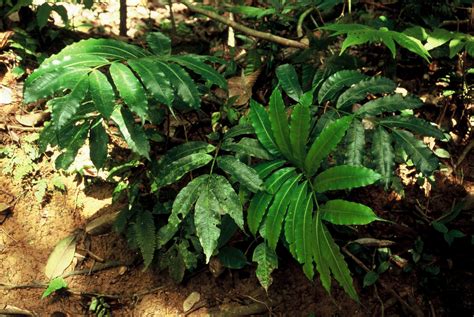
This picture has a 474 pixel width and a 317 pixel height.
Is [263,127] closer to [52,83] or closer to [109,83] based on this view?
[109,83]

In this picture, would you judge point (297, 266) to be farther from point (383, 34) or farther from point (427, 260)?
point (383, 34)

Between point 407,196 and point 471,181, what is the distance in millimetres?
457

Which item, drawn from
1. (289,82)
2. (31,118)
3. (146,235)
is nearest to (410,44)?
(289,82)

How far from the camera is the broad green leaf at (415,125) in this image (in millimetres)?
2135

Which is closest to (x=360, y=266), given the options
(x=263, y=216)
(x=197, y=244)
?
(x=263, y=216)

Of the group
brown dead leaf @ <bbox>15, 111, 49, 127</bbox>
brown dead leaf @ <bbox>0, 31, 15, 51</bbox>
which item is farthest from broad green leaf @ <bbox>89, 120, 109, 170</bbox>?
brown dead leaf @ <bbox>0, 31, 15, 51</bbox>

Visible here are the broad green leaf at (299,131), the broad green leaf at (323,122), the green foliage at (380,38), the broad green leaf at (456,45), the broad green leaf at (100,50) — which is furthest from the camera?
the broad green leaf at (456,45)

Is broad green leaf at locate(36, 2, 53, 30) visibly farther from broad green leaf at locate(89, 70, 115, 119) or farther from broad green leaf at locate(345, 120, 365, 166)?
broad green leaf at locate(345, 120, 365, 166)

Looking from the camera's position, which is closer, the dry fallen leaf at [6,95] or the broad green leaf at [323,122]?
the broad green leaf at [323,122]

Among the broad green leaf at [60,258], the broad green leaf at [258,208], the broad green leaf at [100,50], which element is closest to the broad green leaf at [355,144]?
the broad green leaf at [258,208]

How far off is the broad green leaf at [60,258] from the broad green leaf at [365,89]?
1.99 m

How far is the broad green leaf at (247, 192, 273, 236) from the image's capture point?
6.77 feet

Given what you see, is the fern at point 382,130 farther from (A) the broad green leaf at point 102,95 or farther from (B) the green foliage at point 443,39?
(A) the broad green leaf at point 102,95

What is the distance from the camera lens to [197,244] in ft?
8.70
